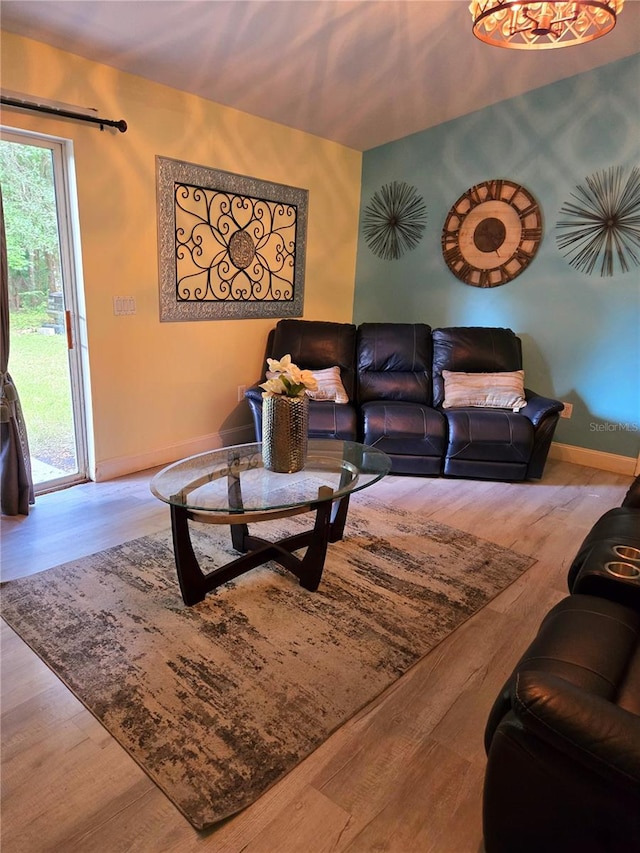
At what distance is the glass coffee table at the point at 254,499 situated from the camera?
207 centimetres

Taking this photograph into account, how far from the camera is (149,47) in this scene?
111 inches

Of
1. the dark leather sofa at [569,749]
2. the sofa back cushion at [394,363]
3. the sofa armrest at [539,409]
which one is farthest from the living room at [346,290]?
the dark leather sofa at [569,749]

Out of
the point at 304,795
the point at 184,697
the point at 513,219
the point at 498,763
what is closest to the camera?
the point at 498,763

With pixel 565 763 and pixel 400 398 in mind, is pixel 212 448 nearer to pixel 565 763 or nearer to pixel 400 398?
pixel 400 398

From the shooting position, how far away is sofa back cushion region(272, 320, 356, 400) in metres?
4.15

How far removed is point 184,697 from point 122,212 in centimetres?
281

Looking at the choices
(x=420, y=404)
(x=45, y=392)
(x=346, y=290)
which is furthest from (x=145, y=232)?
(x=420, y=404)

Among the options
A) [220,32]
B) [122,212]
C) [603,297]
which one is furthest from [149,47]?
[603,297]

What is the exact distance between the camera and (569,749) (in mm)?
967

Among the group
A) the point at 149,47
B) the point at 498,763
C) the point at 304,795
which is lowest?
the point at 304,795

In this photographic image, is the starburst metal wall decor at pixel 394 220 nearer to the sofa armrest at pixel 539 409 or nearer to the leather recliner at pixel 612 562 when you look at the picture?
the sofa armrest at pixel 539 409

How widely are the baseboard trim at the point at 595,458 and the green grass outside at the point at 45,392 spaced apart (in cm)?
367

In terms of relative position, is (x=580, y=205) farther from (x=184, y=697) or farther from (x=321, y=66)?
(x=184, y=697)

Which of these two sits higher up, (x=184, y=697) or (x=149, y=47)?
(x=149, y=47)
